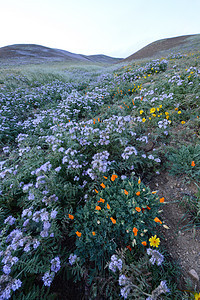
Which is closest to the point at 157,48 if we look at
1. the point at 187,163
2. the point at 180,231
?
the point at 187,163

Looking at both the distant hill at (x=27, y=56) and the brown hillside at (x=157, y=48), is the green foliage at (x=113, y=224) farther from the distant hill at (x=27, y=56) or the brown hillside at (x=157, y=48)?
the distant hill at (x=27, y=56)

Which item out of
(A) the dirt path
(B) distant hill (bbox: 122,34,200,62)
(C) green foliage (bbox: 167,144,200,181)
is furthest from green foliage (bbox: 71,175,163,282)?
(B) distant hill (bbox: 122,34,200,62)

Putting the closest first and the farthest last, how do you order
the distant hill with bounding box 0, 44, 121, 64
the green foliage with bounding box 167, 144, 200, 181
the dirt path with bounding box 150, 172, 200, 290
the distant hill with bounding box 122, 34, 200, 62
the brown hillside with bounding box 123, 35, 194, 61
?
the dirt path with bounding box 150, 172, 200, 290 → the green foliage with bounding box 167, 144, 200, 181 → the distant hill with bounding box 122, 34, 200, 62 → the brown hillside with bounding box 123, 35, 194, 61 → the distant hill with bounding box 0, 44, 121, 64

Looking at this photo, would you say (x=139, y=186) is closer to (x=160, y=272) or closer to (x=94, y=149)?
(x=160, y=272)

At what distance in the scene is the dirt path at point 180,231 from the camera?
5.46 ft

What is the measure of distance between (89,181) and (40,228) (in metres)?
1.06

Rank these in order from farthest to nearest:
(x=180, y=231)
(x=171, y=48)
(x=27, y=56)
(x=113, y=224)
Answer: (x=27, y=56) → (x=171, y=48) → (x=180, y=231) → (x=113, y=224)

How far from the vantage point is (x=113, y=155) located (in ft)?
9.73

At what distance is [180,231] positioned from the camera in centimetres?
195

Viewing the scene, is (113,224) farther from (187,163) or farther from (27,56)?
(27,56)

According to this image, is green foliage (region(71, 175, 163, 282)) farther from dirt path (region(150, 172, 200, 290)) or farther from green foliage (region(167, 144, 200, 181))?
green foliage (region(167, 144, 200, 181))

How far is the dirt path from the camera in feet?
5.46

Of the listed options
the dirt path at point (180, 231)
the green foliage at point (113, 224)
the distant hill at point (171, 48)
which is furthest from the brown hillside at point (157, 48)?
the green foliage at point (113, 224)

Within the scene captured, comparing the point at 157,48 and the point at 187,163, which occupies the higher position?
the point at 157,48
